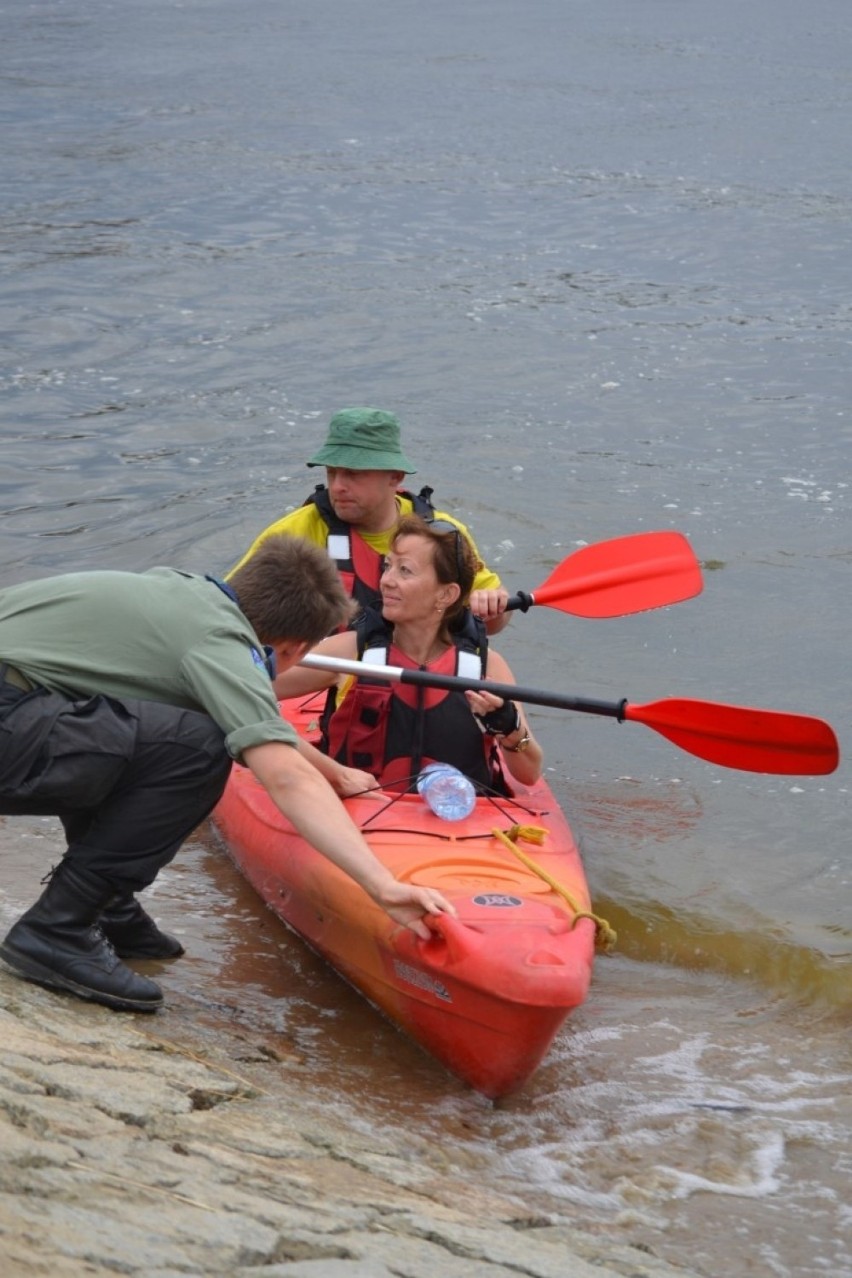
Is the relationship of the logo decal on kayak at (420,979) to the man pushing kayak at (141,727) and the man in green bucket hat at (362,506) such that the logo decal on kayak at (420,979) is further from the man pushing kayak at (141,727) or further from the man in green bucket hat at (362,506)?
the man in green bucket hat at (362,506)

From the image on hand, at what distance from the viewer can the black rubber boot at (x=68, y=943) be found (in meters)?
3.29

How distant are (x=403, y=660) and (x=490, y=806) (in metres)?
0.47

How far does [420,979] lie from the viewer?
3590 millimetres

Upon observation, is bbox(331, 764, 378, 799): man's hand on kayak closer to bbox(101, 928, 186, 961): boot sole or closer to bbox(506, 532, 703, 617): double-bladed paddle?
bbox(101, 928, 186, 961): boot sole

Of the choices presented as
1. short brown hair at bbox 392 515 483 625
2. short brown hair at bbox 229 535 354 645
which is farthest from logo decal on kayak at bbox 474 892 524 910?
short brown hair at bbox 392 515 483 625

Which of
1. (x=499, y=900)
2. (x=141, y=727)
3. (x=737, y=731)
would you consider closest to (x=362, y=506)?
(x=737, y=731)

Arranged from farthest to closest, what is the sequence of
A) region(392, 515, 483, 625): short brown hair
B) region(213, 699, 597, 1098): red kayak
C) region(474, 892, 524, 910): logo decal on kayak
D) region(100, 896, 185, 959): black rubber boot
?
region(392, 515, 483, 625): short brown hair, region(100, 896, 185, 959): black rubber boot, region(474, 892, 524, 910): logo decal on kayak, region(213, 699, 597, 1098): red kayak

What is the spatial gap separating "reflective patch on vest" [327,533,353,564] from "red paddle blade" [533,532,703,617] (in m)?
0.85

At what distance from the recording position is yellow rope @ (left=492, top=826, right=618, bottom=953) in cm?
370

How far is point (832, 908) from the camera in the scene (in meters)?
4.96

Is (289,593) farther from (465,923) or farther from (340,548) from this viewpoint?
(340,548)

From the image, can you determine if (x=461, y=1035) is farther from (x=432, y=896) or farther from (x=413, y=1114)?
(x=432, y=896)

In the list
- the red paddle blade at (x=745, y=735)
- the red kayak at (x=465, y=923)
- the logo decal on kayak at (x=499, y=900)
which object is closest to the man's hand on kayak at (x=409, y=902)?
the red kayak at (x=465, y=923)

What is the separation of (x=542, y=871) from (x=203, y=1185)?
59.7 inches
